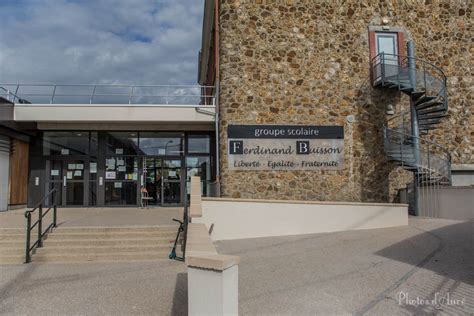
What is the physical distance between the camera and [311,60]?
13.9 m

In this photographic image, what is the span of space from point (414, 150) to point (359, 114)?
7.35 feet

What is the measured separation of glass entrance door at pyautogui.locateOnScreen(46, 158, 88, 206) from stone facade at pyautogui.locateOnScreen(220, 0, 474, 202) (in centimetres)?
626

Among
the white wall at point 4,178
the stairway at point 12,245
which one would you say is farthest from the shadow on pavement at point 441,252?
the white wall at point 4,178

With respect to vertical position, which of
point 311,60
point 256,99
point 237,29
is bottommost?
point 256,99

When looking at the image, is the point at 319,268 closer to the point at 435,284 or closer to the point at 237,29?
the point at 435,284

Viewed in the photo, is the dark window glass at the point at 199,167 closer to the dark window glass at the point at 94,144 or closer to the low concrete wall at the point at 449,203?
the dark window glass at the point at 94,144

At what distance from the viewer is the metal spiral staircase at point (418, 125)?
13.2m

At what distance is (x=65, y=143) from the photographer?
15938mm

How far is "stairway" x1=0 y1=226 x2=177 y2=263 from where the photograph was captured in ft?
25.1

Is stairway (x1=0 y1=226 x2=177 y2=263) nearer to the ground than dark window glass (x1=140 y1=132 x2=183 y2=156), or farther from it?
nearer to the ground

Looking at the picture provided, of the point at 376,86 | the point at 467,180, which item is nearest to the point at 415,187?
the point at 467,180

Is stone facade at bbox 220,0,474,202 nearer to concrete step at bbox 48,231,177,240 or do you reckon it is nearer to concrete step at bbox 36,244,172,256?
concrete step at bbox 48,231,177,240

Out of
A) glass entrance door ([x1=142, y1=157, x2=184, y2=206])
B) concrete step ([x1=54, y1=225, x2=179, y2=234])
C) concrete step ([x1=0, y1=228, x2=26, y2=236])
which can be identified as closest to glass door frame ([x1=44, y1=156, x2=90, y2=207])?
glass entrance door ([x1=142, y1=157, x2=184, y2=206])

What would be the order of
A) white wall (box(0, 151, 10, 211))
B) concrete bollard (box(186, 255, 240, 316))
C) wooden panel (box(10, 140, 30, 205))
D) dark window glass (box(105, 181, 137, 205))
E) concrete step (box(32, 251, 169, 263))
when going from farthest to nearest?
dark window glass (box(105, 181, 137, 205)) → wooden panel (box(10, 140, 30, 205)) → white wall (box(0, 151, 10, 211)) → concrete step (box(32, 251, 169, 263)) → concrete bollard (box(186, 255, 240, 316))
